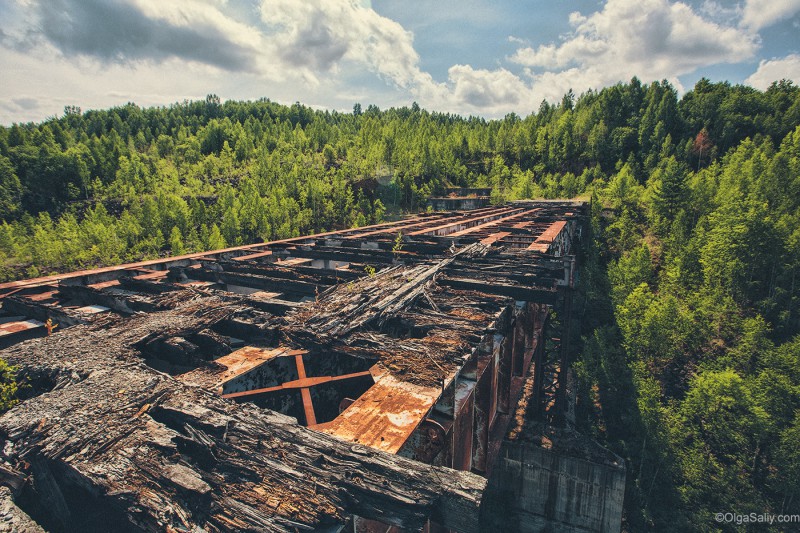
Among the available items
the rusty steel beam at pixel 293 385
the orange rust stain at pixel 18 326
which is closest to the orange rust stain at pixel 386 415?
the rusty steel beam at pixel 293 385

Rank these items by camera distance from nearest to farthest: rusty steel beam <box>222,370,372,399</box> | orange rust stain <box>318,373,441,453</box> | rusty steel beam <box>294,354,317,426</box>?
1. orange rust stain <box>318,373,441,453</box>
2. rusty steel beam <box>294,354,317,426</box>
3. rusty steel beam <box>222,370,372,399</box>

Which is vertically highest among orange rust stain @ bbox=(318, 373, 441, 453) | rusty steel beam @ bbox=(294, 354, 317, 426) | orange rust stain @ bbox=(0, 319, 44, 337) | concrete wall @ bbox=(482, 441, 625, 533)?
orange rust stain @ bbox=(318, 373, 441, 453)

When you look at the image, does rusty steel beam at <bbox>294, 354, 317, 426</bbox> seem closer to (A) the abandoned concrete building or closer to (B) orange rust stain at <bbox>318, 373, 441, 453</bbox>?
(A) the abandoned concrete building

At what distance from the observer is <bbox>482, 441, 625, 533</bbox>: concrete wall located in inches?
612

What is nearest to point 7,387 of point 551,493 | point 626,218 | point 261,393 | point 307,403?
point 261,393

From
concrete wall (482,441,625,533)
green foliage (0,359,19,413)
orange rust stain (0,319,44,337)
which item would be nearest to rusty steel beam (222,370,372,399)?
green foliage (0,359,19,413)

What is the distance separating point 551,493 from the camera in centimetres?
1638

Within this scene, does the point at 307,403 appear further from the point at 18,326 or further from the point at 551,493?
the point at 551,493

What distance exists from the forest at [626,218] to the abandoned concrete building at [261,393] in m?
20.6

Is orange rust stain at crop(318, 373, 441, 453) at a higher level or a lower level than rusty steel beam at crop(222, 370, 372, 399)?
higher

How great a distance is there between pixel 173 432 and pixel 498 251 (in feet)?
33.6

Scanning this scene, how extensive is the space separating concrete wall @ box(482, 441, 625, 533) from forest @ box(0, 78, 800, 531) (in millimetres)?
8592

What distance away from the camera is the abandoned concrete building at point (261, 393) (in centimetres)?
290

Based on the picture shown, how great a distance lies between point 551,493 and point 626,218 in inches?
1617
